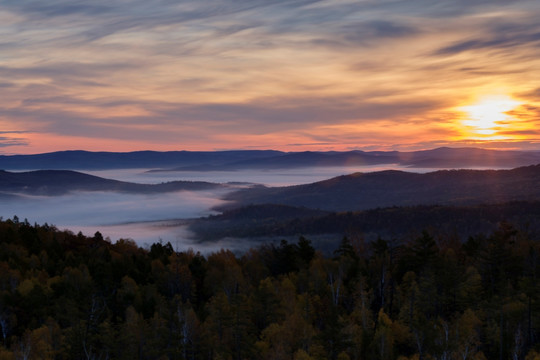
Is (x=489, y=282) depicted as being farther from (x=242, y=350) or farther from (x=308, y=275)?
(x=242, y=350)

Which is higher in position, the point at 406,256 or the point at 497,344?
the point at 406,256

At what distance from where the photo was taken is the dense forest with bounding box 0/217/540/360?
71.1m

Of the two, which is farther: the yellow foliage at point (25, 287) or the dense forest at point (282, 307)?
the yellow foliage at point (25, 287)

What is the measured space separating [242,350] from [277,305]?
1386 cm

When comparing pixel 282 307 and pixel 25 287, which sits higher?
pixel 25 287

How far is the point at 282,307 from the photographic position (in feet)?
285

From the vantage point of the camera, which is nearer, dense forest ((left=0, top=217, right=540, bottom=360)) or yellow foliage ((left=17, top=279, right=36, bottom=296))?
dense forest ((left=0, top=217, right=540, bottom=360))

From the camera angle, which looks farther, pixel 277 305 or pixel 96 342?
pixel 277 305

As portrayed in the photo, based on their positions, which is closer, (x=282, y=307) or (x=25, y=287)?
(x=282, y=307)

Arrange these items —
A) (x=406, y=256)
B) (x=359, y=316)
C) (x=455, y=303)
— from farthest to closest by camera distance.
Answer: (x=406, y=256), (x=455, y=303), (x=359, y=316)

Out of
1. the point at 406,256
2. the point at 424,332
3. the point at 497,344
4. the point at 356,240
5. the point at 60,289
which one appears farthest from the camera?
the point at 356,240

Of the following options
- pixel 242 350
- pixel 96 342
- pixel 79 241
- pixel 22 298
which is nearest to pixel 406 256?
pixel 242 350

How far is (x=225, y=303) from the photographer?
85.6 meters

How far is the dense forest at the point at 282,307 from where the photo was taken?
71062 millimetres
